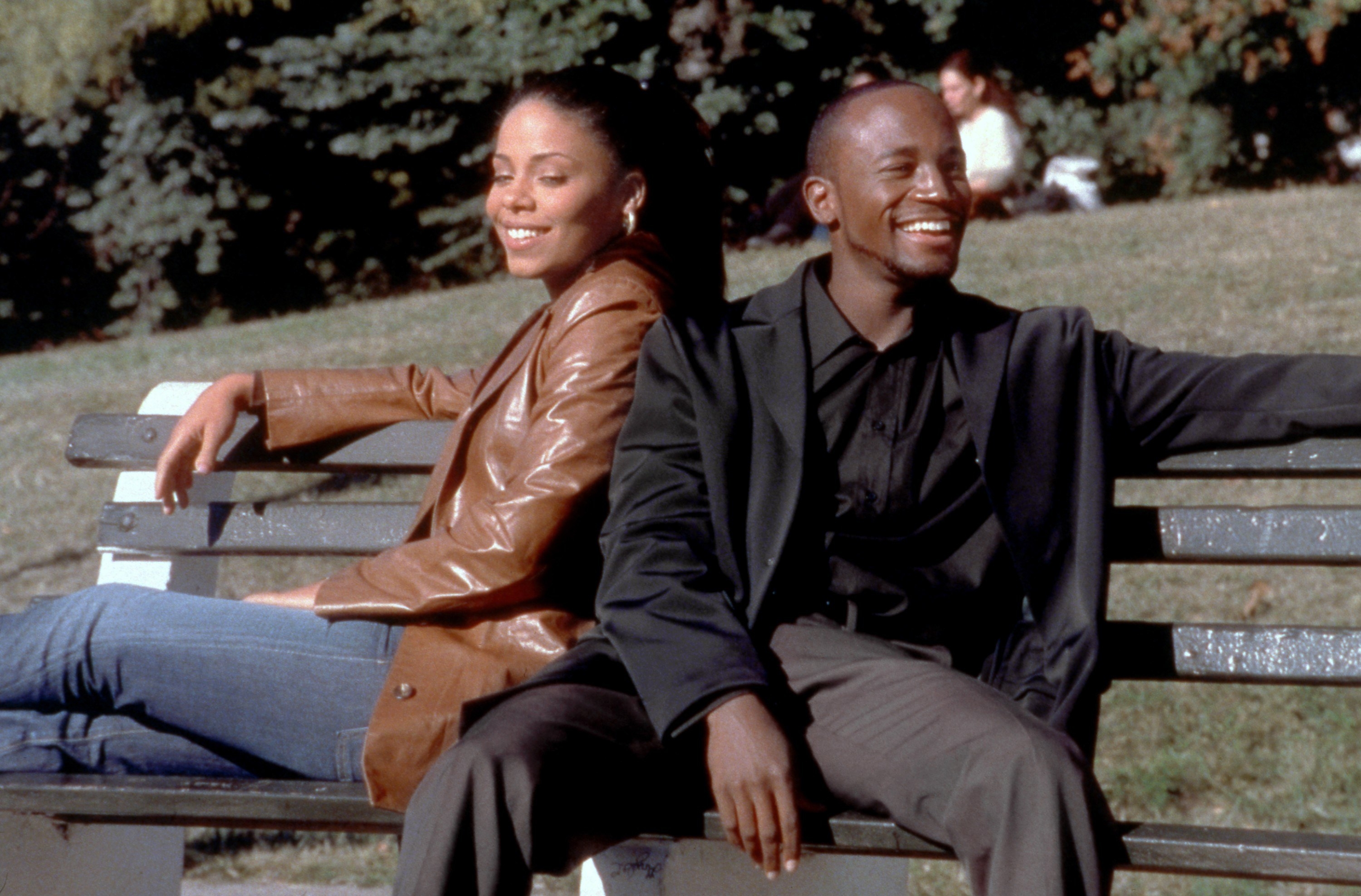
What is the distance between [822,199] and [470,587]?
34.8 inches

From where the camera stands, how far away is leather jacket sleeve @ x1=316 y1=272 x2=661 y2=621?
9.44ft

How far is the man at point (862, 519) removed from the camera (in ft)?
8.48

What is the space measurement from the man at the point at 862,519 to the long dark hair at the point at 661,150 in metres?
0.32

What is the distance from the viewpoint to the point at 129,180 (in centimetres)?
1603

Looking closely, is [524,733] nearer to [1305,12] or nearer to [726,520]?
[726,520]

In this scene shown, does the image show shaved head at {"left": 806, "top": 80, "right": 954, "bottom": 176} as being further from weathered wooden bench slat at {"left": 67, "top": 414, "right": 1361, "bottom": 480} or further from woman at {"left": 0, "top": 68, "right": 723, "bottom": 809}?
weathered wooden bench slat at {"left": 67, "top": 414, "right": 1361, "bottom": 480}

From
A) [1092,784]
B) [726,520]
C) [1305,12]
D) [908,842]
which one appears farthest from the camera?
[1305,12]

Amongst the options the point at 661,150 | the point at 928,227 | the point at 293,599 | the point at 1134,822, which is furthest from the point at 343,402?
the point at 1134,822

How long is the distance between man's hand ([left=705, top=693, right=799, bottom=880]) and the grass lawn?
63.0 inches

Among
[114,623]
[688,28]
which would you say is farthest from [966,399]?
[688,28]

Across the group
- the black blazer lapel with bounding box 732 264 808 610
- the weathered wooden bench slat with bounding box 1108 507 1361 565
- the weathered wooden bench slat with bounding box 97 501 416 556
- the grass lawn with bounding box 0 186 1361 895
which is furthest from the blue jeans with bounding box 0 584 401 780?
the grass lawn with bounding box 0 186 1361 895

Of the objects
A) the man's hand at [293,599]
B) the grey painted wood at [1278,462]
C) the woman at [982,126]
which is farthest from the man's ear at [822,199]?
the woman at [982,126]

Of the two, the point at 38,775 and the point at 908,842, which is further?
the point at 38,775

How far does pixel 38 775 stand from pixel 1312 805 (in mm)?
2735
